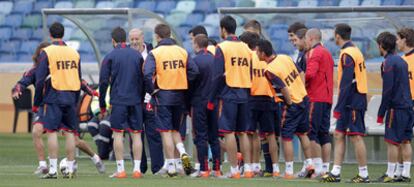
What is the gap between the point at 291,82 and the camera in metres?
18.8

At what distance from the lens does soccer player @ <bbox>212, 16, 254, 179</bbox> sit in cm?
1866

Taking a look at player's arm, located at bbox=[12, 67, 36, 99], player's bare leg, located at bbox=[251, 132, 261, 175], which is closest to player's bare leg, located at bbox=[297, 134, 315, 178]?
player's bare leg, located at bbox=[251, 132, 261, 175]

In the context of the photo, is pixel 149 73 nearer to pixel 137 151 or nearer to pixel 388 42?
pixel 137 151

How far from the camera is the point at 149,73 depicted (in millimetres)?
18766

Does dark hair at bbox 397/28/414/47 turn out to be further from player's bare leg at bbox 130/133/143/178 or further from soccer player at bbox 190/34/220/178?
player's bare leg at bbox 130/133/143/178

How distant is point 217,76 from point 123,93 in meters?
1.29

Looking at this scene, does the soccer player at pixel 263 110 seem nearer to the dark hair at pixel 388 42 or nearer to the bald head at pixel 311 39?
the bald head at pixel 311 39

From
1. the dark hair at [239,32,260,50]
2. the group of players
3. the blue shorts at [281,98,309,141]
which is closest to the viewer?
the group of players

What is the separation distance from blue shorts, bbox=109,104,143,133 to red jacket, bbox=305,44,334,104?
232 centimetres

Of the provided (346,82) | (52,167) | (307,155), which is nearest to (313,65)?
(307,155)

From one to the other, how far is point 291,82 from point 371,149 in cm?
526

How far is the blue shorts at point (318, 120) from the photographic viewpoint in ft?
63.4

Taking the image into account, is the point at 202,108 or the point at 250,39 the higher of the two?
the point at 250,39

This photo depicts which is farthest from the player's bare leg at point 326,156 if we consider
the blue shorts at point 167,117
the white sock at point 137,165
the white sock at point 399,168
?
the white sock at point 137,165
